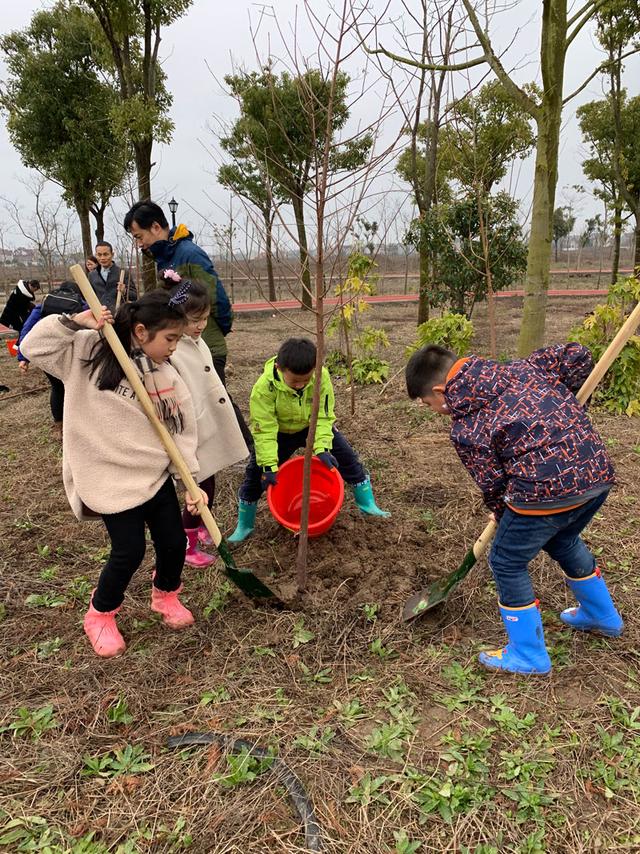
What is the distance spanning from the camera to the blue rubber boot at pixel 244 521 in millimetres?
3045

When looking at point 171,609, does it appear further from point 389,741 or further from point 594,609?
point 594,609

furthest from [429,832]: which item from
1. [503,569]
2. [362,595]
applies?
[362,595]

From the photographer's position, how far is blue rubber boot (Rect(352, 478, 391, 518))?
126 inches

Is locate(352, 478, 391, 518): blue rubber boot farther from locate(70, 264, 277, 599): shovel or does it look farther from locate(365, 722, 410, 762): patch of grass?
locate(365, 722, 410, 762): patch of grass

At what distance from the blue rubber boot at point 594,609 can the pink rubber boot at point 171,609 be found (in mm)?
1532

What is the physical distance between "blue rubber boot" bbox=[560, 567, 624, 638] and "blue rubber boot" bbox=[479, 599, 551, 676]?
24cm

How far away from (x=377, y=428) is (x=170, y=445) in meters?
2.98

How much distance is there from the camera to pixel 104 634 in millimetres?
2172

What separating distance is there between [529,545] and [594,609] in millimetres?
522

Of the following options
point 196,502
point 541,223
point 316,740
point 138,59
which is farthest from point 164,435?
point 138,59

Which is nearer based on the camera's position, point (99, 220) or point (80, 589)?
point (80, 589)

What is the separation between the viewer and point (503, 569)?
1.92m

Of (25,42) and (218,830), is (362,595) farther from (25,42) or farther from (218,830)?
(25,42)

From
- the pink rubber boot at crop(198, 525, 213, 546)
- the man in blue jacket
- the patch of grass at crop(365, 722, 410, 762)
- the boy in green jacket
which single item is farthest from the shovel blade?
the man in blue jacket
